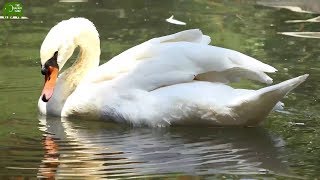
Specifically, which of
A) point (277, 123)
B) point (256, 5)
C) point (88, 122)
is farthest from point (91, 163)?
point (256, 5)

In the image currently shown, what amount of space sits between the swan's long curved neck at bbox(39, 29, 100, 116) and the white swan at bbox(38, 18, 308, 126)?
0.37ft

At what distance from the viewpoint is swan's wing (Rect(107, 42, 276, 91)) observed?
706 centimetres

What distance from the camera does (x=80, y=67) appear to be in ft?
26.0

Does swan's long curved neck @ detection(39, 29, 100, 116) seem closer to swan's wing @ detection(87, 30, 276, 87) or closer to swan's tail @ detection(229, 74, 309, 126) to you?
swan's wing @ detection(87, 30, 276, 87)

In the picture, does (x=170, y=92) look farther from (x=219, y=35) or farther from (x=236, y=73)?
(x=219, y=35)

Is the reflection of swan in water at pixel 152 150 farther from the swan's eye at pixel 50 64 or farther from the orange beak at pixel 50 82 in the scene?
the swan's eye at pixel 50 64

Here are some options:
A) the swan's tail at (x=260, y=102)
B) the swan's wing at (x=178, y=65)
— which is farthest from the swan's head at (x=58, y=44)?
the swan's tail at (x=260, y=102)

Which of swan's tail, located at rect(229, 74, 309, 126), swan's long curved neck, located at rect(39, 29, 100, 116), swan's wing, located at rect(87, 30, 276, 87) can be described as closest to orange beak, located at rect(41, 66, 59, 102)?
swan's long curved neck, located at rect(39, 29, 100, 116)

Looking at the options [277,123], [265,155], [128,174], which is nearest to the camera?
[128,174]

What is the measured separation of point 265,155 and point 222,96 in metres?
0.88

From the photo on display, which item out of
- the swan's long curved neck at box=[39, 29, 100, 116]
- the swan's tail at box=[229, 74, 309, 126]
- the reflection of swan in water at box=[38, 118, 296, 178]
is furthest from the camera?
the swan's long curved neck at box=[39, 29, 100, 116]

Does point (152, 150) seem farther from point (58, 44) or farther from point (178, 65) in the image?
point (58, 44)

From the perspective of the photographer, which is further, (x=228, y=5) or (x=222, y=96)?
(x=228, y=5)

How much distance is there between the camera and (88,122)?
7.34 m
